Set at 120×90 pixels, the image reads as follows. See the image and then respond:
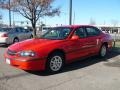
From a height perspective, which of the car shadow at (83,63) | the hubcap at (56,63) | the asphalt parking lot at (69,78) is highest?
the hubcap at (56,63)

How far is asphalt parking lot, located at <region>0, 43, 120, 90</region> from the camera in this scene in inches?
230

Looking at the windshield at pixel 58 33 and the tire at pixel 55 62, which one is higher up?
the windshield at pixel 58 33

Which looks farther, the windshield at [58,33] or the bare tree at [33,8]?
the bare tree at [33,8]

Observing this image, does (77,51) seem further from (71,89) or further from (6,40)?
(6,40)

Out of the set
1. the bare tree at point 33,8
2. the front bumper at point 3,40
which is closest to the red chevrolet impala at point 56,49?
the front bumper at point 3,40

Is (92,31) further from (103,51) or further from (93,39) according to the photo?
(103,51)

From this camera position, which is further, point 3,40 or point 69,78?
point 3,40

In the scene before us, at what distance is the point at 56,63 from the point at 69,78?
85cm

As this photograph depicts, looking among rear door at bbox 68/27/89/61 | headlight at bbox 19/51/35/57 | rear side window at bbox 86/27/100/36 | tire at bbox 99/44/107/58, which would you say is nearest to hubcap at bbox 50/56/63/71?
rear door at bbox 68/27/89/61

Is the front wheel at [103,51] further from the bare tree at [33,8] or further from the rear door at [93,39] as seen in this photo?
the bare tree at [33,8]

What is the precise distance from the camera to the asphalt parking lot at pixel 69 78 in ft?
19.1

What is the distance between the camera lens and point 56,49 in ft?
23.8

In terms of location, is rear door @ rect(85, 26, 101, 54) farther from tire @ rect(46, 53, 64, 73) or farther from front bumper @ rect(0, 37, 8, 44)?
front bumper @ rect(0, 37, 8, 44)

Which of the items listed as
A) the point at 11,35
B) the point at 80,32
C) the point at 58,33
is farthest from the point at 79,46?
the point at 11,35
